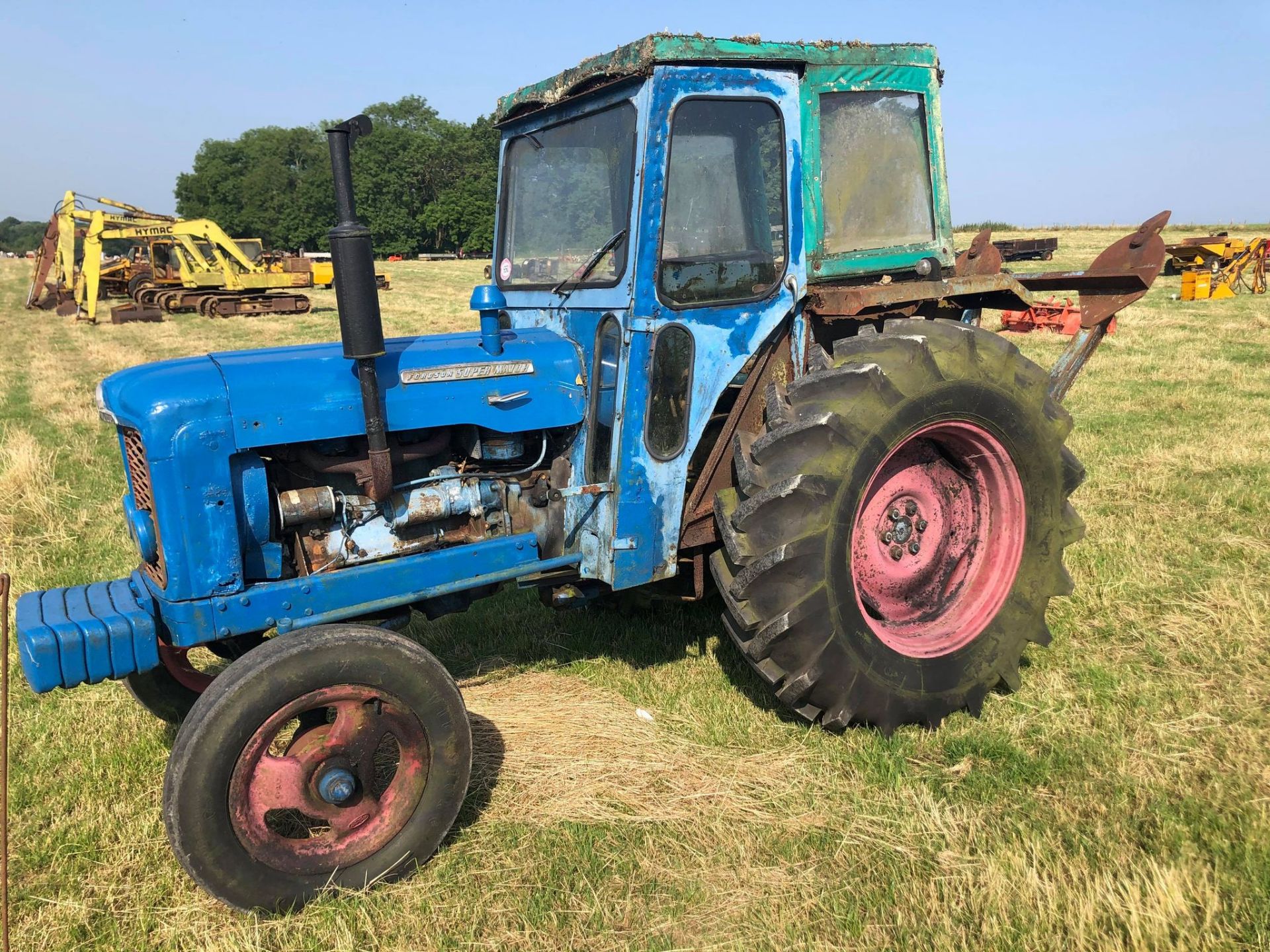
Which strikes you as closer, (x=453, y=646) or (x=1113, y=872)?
(x=1113, y=872)

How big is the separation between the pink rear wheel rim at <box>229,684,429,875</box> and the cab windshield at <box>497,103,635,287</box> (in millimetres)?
1760

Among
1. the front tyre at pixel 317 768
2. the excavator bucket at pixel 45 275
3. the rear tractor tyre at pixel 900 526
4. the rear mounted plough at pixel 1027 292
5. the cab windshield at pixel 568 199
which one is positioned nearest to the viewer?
the front tyre at pixel 317 768

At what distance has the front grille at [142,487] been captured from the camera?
9.55 feet

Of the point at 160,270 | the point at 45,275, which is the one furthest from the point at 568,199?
the point at 45,275

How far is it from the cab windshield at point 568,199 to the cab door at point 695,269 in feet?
0.54

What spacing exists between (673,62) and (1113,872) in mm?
2992

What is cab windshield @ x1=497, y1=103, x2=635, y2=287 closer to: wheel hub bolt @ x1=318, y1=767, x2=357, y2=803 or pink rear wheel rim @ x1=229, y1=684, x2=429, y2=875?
pink rear wheel rim @ x1=229, y1=684, x2=429, y2=875

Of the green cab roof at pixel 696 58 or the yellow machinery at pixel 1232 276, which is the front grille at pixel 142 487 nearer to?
the green cab roof at pixel 696 58

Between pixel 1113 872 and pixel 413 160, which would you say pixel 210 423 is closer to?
pixel 1113 872

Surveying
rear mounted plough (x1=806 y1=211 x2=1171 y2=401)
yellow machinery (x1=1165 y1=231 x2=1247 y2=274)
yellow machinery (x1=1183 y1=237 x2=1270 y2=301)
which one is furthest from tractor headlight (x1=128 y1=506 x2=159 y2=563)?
yellow machinery (x1=1165 y1=231 x2=1247 y2=274)

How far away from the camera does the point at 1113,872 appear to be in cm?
266

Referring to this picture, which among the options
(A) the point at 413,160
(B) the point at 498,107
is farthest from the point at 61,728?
(A) the point at 413,160

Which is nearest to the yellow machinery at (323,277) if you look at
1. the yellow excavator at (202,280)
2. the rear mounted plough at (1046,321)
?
the yellow excavator at (202,280)

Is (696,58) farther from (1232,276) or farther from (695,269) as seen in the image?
(1232,276)
